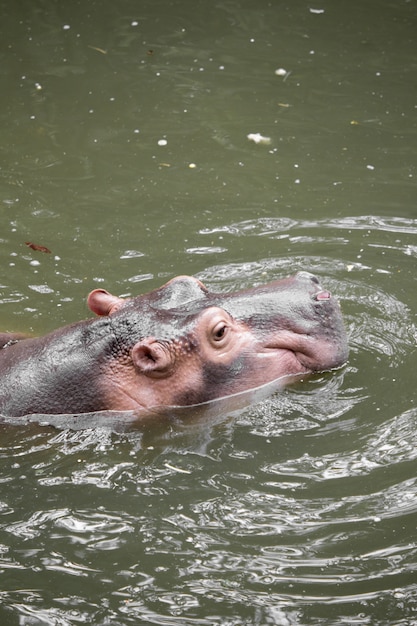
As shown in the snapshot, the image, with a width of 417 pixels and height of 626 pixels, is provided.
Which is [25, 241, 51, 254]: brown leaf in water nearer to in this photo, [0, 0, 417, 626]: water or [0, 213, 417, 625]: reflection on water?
[0, 0, 417, 626]: water

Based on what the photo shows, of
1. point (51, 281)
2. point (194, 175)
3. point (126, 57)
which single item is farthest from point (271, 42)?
point (51, 281)

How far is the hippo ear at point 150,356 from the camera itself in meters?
6.32

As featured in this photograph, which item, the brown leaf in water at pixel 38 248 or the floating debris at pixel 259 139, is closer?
the brown leaf in water at pixel 38 248

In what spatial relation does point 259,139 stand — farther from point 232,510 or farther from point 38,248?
point 232,510

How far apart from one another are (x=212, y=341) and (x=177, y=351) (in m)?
0.23

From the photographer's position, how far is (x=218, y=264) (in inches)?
337

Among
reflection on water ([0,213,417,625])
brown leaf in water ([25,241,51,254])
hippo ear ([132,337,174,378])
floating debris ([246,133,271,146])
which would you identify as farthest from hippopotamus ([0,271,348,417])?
floating debris ([246,133,271,146])

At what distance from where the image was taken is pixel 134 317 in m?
6.51

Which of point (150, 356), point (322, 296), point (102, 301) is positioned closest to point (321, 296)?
point (322, 296)

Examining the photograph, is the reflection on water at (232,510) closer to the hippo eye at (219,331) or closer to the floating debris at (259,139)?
the hippo eye at (219,331)

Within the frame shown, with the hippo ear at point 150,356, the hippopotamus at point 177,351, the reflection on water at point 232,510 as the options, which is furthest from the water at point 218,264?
the hippo ear at point 150,356

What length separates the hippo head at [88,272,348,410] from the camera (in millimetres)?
6426

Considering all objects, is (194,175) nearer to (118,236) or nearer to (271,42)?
(118,236)

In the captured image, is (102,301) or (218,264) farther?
(218,264)
